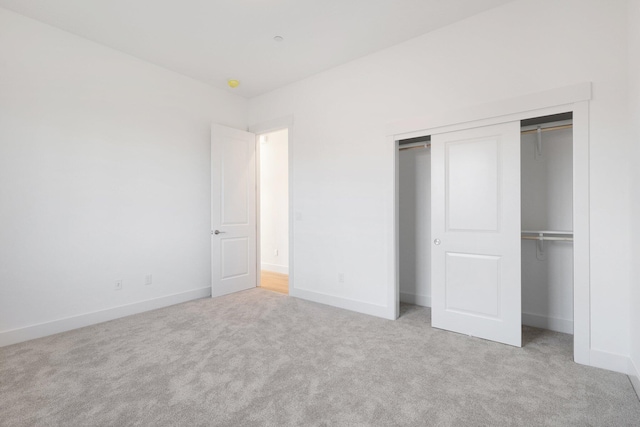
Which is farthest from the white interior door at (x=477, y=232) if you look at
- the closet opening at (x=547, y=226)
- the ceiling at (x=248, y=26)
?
the ceiling at (x=248, y=26)

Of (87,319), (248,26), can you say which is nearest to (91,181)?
(87,319)

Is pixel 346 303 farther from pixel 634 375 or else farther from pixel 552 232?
pixel 634 375

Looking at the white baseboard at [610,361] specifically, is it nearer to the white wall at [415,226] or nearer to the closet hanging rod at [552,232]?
the closet hanging rod at [552,232]

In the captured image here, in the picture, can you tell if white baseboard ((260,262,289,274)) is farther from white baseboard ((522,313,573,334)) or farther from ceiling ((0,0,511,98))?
white baseboard ((522,313,573,334))

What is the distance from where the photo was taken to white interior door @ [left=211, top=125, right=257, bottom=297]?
430cm

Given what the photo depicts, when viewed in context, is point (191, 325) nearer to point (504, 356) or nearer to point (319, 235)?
point (319, 235)

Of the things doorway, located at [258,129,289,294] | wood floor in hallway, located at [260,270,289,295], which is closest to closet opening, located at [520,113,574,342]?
wood floor in hallway, located at [260,270,289,295]

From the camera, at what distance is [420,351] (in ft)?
8.43

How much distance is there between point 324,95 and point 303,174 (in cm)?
108

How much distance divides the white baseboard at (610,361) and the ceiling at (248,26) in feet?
9.88

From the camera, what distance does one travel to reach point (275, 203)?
6.13 metres

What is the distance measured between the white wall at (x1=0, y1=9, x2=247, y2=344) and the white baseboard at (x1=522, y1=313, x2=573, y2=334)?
4.03 m

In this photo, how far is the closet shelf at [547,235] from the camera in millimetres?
2754

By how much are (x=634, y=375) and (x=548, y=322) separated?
3.31 feet
